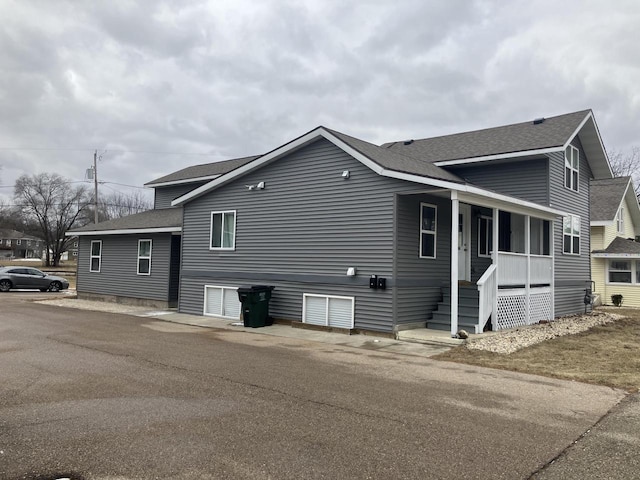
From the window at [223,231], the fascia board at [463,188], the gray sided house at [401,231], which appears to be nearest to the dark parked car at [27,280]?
the gray sided house at [401,231]

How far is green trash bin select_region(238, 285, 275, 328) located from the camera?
1375 cm

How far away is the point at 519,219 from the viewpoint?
1600 cm

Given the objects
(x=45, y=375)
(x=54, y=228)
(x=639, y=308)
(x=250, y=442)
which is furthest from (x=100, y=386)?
(x=54, y=228)

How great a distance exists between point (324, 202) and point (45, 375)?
7.95 m

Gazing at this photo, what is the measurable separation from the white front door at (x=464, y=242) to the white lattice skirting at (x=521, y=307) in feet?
5.36

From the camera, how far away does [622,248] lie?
77.8 ft

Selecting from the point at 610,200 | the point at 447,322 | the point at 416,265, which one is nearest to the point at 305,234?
the point at 416,265

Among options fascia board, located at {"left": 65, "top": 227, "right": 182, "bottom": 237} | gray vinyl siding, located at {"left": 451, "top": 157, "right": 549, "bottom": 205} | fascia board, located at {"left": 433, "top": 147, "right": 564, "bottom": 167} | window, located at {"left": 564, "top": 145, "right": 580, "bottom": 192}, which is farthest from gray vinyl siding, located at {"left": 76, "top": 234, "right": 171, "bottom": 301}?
window, located at {"left": 564, "top": 145, "right": 580, "bottom": 192}

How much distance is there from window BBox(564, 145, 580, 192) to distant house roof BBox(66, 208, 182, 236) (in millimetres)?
13044

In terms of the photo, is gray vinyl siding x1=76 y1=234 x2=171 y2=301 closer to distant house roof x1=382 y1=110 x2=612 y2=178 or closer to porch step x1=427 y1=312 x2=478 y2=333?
distant house roof x1=382 y1=110 x2=612 y2=178

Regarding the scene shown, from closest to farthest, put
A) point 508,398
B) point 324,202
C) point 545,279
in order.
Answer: point 508,398 < point 324,202 < point 545,279

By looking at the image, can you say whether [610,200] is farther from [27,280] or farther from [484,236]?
[27,280]

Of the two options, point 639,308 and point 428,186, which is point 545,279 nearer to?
point 428,186

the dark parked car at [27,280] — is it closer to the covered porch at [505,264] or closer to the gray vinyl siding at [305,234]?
the gray vinyl siding at [305,234]
